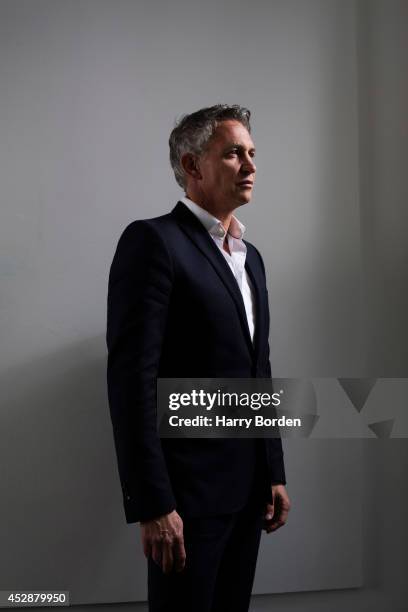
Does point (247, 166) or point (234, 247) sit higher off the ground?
point (247, 166)

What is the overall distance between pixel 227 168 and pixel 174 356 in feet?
1.44

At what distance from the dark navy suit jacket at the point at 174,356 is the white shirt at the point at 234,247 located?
0.11 feet

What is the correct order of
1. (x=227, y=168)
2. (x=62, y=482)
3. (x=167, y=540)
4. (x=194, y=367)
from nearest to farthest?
(x=167, y=540), (x=194, y=367), (x=227, y=168), (x=62, y=482)

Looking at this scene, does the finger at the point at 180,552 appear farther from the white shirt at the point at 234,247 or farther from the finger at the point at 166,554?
the white shirt at the point at 234,247

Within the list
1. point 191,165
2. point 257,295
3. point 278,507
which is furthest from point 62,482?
point 191,165

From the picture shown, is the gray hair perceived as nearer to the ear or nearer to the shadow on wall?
the ear

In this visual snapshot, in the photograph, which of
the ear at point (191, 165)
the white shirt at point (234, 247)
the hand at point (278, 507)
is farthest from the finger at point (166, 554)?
the ear at point (191, 165)

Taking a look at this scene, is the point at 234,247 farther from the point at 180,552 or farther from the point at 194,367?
the point at 180,552

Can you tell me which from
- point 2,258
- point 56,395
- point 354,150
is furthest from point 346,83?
point 56,395

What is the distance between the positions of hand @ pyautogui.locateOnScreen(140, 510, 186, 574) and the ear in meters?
0.73

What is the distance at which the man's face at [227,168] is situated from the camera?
1366 mm

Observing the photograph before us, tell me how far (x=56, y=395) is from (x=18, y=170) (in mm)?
636

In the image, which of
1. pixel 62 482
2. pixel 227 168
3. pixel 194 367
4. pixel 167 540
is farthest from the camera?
pixel 62 482

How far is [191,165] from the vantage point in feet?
4.63
